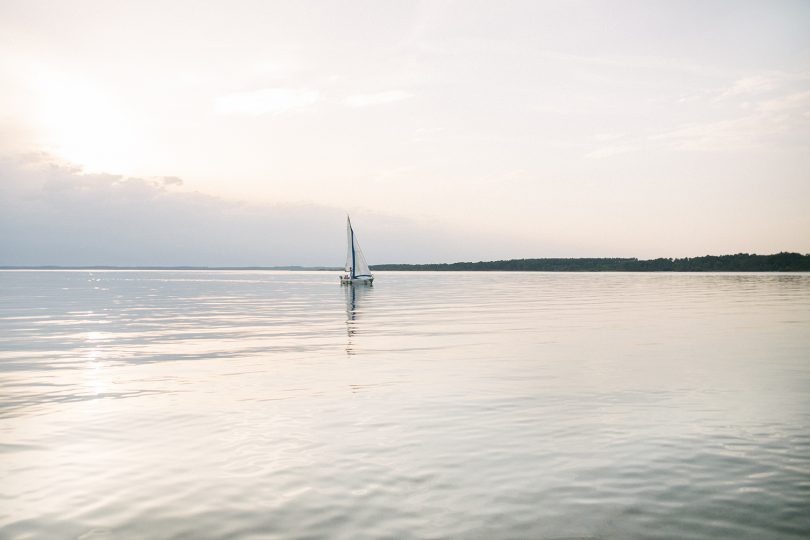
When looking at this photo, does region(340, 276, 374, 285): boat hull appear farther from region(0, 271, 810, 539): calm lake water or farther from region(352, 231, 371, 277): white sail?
region(0, 271, 810, 539): calm lake water

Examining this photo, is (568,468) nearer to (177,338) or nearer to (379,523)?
(379,523)

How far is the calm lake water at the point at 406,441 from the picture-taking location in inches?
360

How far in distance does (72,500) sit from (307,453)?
13.8ft

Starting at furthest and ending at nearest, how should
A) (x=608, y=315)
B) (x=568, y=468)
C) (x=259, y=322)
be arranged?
1. (x=608, y=315)
2. (x=259, y=322)
3. (x=568, y=468)

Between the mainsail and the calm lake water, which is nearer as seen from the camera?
the calm lake water

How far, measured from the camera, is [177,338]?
34.0 meters

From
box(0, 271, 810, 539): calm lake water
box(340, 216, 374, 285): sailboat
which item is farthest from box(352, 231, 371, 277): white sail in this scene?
box(0, 271, 810, 539): calm lake water

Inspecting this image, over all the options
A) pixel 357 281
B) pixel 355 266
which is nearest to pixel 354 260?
pixel 355 266

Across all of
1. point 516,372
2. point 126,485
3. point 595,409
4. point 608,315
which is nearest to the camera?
point 126,485

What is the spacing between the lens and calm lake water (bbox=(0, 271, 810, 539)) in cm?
915

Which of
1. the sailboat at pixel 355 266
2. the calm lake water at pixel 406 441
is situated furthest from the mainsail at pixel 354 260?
the calm lake water at pixel 406 441

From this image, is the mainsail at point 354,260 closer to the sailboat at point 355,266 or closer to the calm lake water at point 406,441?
the sailboat at point 355,266

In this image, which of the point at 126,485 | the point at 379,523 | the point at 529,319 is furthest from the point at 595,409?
the point at 529,319

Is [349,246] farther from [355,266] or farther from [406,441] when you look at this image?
[406,441]
